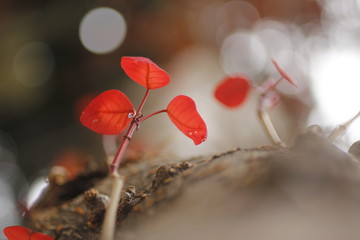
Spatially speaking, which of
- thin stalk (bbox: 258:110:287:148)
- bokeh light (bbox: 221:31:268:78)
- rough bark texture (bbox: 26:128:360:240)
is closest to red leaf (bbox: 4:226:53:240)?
rough bark texture (bbox: 26:128:360:240)

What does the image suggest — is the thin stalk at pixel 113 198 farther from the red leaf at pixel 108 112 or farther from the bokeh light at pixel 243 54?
the bokeh light at pixel 243 54

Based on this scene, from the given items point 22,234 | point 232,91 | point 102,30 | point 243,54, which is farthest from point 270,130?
point 243,54

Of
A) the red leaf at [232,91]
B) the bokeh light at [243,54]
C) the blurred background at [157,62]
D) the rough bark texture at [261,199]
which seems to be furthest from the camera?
the bokeh light at [243,54]

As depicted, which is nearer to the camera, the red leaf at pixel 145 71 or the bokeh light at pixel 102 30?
the red leaf at pixel 145 71

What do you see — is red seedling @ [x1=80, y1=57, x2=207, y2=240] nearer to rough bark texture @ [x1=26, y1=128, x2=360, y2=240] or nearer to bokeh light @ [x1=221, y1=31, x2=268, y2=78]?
rough bark texture @ [x1=26, y1=128, x2=360, y2=240]

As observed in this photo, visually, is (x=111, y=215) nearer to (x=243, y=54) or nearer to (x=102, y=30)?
(x=102, y=30)

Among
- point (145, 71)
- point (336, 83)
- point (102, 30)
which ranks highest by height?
point (102, 30)

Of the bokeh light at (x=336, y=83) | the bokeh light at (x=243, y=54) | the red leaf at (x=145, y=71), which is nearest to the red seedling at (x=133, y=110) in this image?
the red leaf at (x=145, y=71)

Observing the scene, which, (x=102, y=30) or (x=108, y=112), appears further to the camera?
(x=102, y=30)
